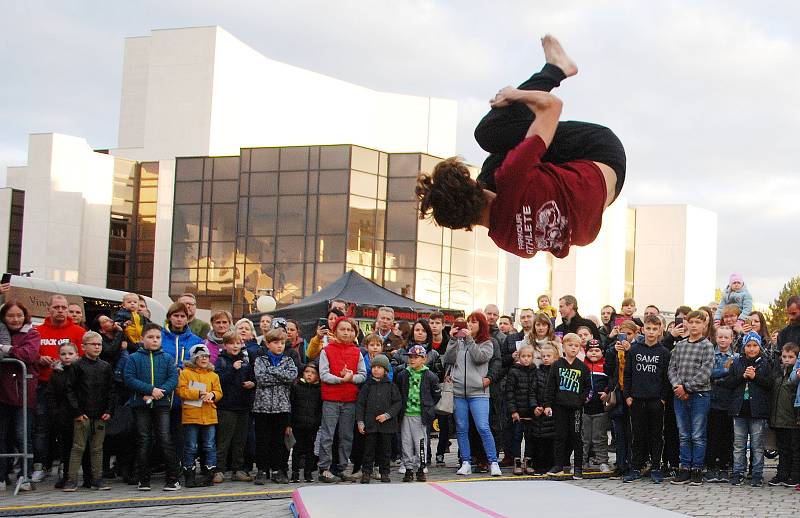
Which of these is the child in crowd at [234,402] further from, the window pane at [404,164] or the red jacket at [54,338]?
the window pane at [404,164]

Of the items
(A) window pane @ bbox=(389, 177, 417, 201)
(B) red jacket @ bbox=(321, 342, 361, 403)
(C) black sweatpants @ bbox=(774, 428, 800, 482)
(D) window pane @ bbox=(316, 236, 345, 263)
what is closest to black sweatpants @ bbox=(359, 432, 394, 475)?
(B) red jacket @ bbox=(321, 342, 361, 403)

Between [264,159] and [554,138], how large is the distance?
36.2 meters

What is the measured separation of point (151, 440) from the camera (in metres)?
9.20

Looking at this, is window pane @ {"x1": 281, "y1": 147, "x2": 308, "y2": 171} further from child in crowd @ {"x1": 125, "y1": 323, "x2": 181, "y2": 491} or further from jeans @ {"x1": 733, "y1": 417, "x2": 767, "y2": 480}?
jeans @ {"x1": 733, "y1": 417, "x2": 767, "y2": 480}

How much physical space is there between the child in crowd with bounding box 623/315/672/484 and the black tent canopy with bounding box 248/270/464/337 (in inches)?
185

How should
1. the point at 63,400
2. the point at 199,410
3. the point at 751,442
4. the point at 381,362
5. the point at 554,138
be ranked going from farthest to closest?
1. the point at 381,362
2. the point at 751,442
3. the point at 199,410
4. the point at 63,400
5. the point at 554,138

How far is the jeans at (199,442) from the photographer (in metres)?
9.31

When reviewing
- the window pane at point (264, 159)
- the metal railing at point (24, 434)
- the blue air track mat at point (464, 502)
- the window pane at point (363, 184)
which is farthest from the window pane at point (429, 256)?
the blue air track mat at point (464, 502)

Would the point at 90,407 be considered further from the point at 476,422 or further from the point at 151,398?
the point at 476,422

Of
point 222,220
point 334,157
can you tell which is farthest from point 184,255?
point 334,157

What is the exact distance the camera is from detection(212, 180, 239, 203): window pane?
134 feet

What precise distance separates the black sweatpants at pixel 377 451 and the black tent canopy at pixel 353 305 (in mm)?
4271

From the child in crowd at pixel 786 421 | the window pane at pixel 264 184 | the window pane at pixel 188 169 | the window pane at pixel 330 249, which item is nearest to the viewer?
the child in crowd at pixel 786 421

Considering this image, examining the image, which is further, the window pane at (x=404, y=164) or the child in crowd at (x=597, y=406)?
the window pane at (x=404, y=164)
